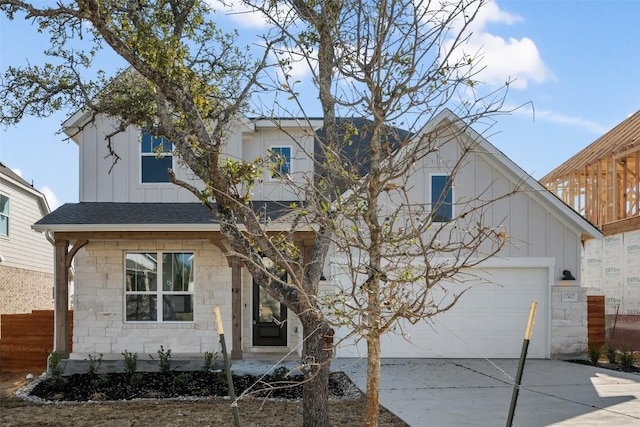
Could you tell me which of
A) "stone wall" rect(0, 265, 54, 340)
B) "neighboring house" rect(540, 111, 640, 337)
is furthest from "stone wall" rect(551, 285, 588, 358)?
"stone wall" rect(0, 265, 54, 340)

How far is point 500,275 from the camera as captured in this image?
14.8 m

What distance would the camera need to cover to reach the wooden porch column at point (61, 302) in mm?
13422

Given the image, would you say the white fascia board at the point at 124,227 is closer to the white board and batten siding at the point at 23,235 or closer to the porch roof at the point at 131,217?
the porch roof at the point at 131,217

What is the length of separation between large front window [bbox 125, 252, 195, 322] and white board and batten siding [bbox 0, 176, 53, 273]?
26.3ft

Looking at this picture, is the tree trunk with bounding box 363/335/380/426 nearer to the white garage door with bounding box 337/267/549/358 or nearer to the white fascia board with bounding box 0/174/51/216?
the white garage door with bounding box 337/267/549/358

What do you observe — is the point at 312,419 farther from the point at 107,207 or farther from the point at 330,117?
the point at 107,207

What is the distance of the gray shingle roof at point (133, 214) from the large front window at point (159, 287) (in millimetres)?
1009

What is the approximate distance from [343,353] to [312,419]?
7.04 m

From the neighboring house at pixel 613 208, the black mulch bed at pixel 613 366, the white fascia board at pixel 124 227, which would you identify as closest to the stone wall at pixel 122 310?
the white fascia board at pixel 124 227

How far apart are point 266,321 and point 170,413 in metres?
6.13

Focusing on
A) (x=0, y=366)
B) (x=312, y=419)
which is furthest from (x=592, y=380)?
(x=0, y=366)

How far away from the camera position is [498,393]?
1005 cm

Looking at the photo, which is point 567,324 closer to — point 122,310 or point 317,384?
point 317,384

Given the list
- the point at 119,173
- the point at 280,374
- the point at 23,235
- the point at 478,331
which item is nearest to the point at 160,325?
the point at 119,173
